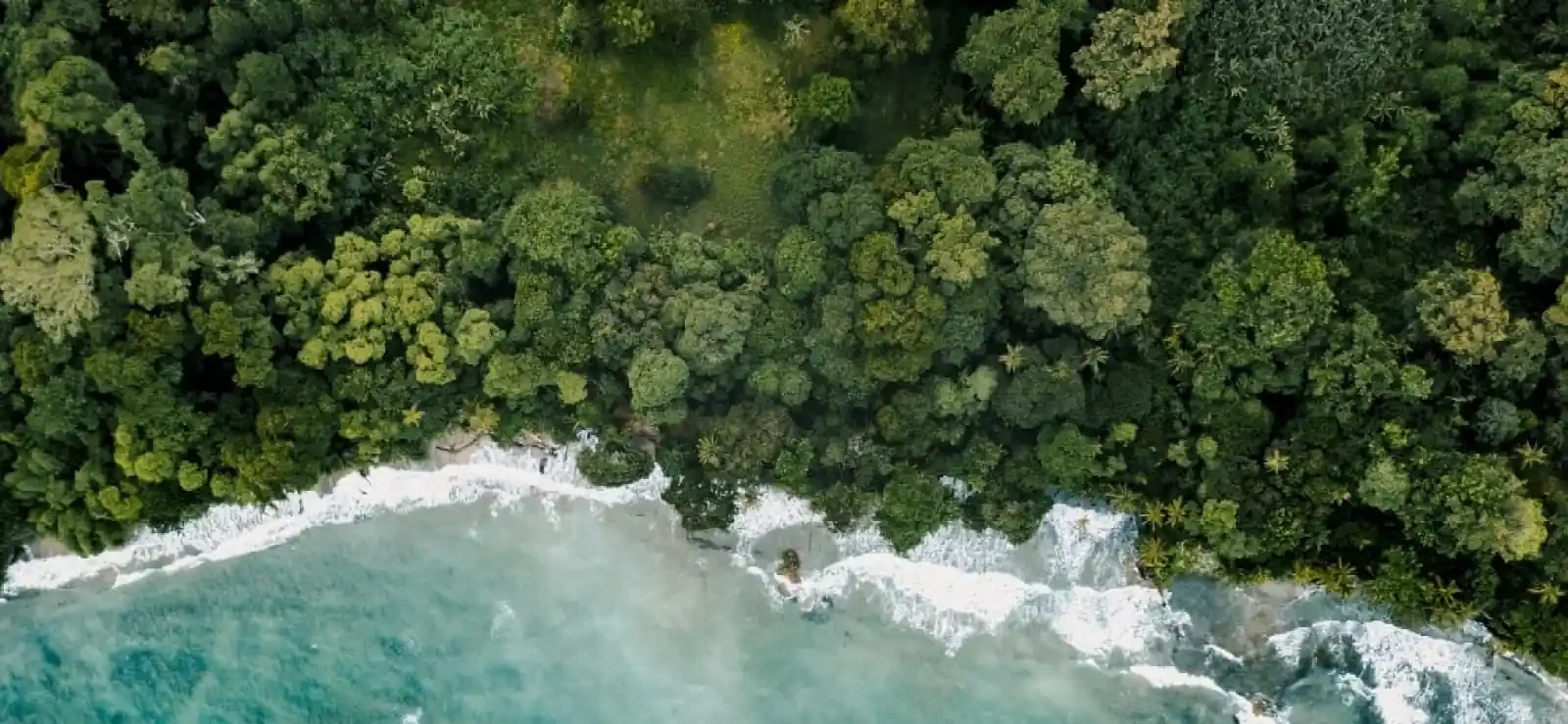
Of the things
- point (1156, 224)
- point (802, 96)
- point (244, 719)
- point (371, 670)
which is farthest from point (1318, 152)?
point (244, 719)

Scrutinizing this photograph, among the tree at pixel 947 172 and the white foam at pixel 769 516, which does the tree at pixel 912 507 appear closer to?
the white foam at pixel 769 516

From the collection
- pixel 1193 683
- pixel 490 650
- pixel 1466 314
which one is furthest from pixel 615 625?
pixel 1466 314

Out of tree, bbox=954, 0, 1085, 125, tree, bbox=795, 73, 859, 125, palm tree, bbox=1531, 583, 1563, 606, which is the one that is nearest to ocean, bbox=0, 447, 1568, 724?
palm tree, bbox=1531, 583, 1563, 606

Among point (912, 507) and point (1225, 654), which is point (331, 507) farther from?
point (1225, 654)

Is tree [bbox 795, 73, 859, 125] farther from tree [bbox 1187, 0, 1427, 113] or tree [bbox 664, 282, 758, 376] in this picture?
tree [bbox 1187, 0, 1427, 113]

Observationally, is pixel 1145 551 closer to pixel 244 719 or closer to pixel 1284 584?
pixel 1284 584

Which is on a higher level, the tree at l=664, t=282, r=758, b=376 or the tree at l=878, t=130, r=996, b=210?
Answer: the tree at l=878, t=130, r=996, b=210

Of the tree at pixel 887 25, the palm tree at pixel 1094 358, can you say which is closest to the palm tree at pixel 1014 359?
the palm tree at pixel 1094 358
